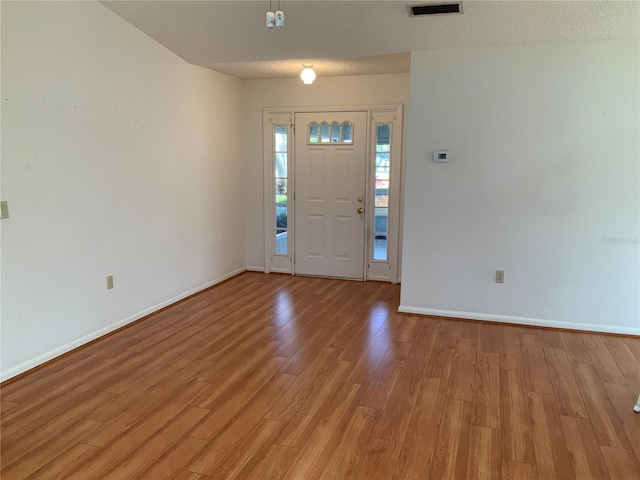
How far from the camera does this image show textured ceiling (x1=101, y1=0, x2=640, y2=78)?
10.7 ft

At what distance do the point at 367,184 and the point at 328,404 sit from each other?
10.4ft

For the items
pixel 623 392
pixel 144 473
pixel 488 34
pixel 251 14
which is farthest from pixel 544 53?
pixel 144 473

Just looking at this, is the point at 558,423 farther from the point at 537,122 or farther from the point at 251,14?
the point at 251,14

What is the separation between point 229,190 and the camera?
5.46 m

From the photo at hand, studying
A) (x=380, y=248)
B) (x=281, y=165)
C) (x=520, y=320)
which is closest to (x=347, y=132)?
(x=281, y=165)

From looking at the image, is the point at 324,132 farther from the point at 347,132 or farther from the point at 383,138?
the point at 383,138

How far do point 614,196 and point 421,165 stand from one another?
1.54m

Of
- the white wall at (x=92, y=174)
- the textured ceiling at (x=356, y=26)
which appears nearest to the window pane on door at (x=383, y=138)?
the textured ceiling at (x=356, y=26)

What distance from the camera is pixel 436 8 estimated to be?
3248mm

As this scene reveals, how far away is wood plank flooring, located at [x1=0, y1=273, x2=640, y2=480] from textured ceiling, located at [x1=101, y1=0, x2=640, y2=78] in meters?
2.37

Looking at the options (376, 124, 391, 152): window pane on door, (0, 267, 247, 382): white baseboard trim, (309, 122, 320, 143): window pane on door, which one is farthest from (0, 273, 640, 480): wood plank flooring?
(309, 122, 320, 143): window pane on door

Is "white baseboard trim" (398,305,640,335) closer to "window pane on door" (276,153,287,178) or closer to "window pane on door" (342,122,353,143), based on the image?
"window pane on door" (342,122,353,143)

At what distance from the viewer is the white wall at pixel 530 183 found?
363 cm

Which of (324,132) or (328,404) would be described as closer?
(328,404)
